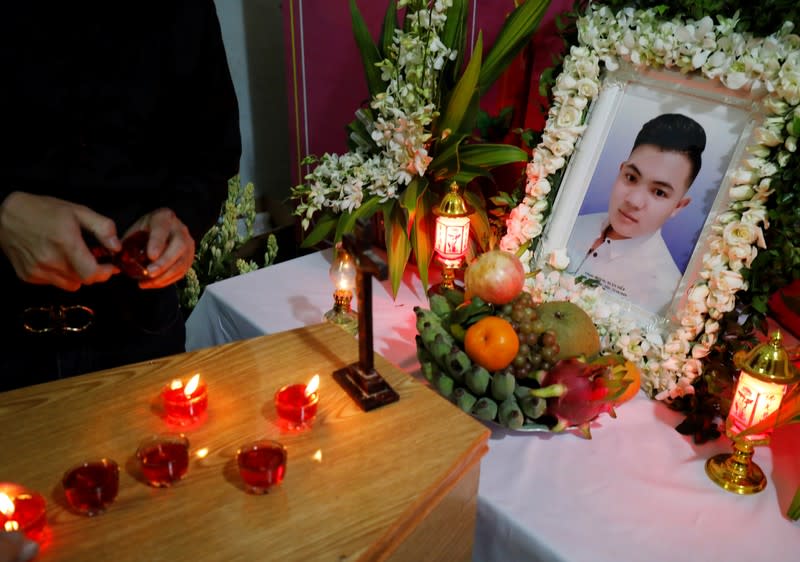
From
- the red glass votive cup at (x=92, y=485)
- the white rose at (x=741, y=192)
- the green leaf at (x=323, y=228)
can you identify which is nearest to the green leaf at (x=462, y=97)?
the green leaf at (x=323, y=228)

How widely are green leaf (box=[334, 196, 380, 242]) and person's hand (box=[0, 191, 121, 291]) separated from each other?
678 millimetres

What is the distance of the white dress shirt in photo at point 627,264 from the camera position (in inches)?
48.6

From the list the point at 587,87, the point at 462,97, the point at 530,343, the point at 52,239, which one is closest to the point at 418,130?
the point at 462,97

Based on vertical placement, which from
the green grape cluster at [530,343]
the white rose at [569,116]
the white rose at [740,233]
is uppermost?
Result: the white rose at [569,116]

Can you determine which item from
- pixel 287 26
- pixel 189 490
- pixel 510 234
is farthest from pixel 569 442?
pixel 287 26

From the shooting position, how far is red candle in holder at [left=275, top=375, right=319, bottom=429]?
0.86 m

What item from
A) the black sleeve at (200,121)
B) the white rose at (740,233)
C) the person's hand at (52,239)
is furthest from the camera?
the black sleeve at (200,121)

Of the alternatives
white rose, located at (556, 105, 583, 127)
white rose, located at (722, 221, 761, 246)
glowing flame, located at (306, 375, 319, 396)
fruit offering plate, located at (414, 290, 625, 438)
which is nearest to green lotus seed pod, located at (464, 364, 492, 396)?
fruit offering plate, located at (414, 290, 625, 438)

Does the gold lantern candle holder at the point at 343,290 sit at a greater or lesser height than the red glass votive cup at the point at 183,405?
lesser

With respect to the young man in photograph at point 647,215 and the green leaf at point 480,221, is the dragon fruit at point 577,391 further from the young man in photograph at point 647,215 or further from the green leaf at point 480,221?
the green leaf at point 480,221

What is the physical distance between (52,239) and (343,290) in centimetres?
65

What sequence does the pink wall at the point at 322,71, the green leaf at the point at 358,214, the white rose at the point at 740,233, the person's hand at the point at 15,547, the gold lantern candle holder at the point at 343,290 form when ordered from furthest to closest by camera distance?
1. the pink wall at the point at 322,71
2. the green leaf at the point at 358,214
3. the gold lantern candle holder at the point at 343,290
4. the white rose at the point at 740,233
5. the person's hand at the point at 15,547

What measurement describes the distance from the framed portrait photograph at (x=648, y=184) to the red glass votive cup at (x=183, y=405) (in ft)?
2.71

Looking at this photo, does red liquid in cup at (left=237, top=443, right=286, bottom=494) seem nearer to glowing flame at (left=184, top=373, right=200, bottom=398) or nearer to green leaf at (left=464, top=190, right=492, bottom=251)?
glowing flame at (left=184, top=373, right=200, bottom=398)
